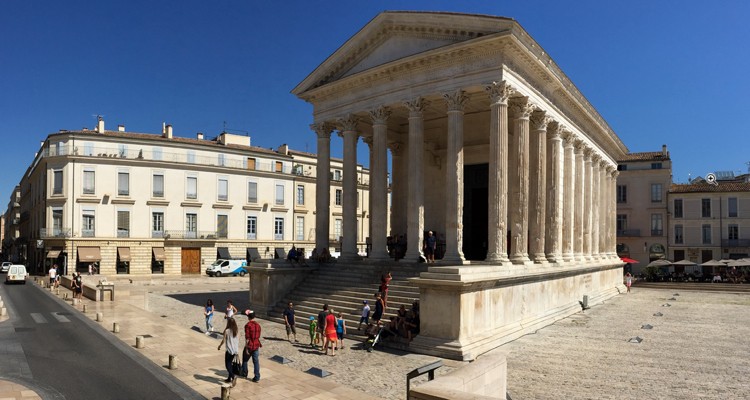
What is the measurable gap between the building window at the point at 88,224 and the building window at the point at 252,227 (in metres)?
13.5

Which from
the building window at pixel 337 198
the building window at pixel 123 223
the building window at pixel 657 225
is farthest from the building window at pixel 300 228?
the building window at pixel 657 225

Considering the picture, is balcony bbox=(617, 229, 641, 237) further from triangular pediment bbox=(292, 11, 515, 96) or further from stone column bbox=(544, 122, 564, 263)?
triangular pediment bbox=(292, 11, 515, 96)

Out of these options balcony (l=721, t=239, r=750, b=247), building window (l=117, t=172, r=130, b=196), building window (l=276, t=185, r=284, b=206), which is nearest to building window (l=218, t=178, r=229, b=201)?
building window (l=276, t=185, r=284, b=206)

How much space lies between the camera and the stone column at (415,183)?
2069cm

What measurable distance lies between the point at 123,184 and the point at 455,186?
3537 cm

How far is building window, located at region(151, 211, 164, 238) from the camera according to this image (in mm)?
46156

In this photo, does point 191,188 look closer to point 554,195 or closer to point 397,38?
point 397,38

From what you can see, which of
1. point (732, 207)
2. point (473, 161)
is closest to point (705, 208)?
point (732, 207)

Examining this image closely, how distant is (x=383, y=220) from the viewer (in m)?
22.2

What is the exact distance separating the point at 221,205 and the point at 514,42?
37031 millimetres

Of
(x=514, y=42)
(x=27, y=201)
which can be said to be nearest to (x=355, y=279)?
(x=514, y=42)

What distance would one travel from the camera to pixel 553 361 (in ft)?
45.0

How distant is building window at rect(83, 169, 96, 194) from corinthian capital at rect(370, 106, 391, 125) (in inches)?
1244

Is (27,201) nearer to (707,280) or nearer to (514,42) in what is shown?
(514,42)
